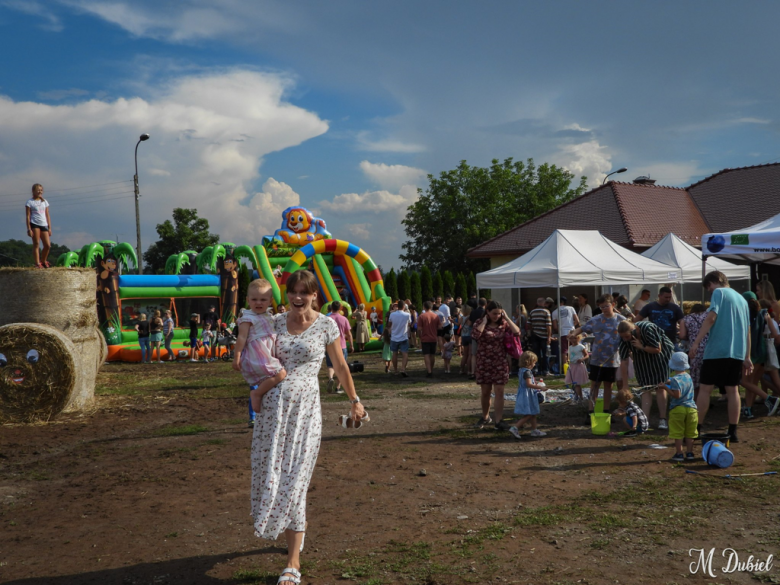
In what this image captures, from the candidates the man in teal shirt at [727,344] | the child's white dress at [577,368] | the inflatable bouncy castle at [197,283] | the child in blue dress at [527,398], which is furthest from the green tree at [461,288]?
the man in teal shirt at [727,344]

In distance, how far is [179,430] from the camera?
870 centimetres

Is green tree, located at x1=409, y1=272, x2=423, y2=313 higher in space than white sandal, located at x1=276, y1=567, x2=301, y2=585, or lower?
higher

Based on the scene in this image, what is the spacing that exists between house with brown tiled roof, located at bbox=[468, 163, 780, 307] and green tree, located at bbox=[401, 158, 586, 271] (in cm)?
1344

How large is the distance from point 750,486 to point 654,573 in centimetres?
225

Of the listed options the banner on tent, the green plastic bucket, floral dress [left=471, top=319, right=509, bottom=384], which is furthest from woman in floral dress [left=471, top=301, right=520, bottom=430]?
the banner on tent

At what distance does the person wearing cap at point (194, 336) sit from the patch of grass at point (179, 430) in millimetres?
11161

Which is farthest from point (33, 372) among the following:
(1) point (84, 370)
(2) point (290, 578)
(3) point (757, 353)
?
(3) point (757, 353)

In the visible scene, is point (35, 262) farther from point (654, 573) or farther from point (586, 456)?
point (654, 573)

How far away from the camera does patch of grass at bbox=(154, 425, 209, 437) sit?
8.45 meters

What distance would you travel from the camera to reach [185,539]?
452 cm

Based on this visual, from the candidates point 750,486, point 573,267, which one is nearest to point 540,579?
point 750,486

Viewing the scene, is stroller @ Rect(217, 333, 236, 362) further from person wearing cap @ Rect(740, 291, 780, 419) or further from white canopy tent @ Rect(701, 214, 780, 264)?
person wearing cap @ Rect(740, 291, 780, 419)

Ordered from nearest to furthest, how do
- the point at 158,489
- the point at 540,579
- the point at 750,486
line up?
the point at 540,579 → the point at 750,486 → the point at 158,489

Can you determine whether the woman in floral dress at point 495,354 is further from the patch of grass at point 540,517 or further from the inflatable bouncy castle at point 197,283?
the inflatable bouncy castle at point 197,283
